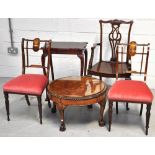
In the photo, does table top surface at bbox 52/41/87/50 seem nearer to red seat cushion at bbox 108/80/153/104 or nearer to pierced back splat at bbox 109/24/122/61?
pierced back splat at bbox 109/24/122/61

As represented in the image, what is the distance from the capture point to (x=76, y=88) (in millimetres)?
2480

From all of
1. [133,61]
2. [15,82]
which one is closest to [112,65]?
[133,61]

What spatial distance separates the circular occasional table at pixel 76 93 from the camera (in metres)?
2.32

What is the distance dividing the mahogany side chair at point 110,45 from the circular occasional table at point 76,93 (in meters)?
0.28

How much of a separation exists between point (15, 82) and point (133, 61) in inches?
69.7

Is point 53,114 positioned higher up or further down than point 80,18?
further down

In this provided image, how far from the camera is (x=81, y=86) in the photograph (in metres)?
2.53

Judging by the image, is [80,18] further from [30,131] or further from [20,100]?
[30,131]

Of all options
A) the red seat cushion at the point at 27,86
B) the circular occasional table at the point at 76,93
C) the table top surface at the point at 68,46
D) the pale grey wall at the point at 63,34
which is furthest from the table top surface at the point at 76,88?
the pale grey wall at the point at 63,34

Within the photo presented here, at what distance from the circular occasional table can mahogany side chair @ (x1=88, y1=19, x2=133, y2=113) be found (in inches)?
11.1

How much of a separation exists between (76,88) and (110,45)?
47.8 inches

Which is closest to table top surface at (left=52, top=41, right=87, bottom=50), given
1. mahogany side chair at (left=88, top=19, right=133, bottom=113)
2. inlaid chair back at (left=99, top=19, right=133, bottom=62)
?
mahogany side chair at (left=88, top=19, right=133, bottom=113)
